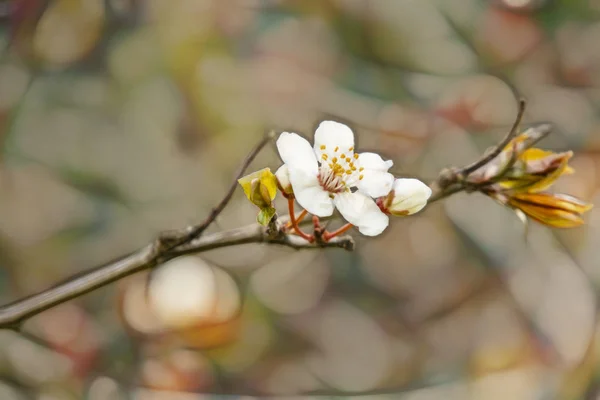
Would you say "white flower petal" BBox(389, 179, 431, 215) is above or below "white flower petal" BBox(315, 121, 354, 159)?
below

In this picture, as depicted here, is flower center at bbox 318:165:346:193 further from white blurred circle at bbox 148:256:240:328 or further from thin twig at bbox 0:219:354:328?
white blurred circle at bbox 148:256:240:328

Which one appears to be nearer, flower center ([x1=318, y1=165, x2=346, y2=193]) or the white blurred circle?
flower center ([x1=318, y1=165, x2=346, y2=193])

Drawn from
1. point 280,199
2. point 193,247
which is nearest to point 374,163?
point 193,247

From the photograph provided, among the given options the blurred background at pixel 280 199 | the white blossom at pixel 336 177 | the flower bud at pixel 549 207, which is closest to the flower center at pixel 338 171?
the white blossom at pixel 336 177

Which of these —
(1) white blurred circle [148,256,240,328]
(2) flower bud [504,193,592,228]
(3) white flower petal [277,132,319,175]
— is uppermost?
(3) white flower petal [277,132,319,175]

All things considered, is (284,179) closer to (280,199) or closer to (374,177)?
(374,177)

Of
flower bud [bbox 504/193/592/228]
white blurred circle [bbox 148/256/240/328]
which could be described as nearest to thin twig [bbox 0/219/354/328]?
flower bud [bbox 504/193/592/228]

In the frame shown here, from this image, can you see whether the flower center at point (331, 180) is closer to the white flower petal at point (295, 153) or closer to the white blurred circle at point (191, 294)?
the white flower petal at point (295, 153)
